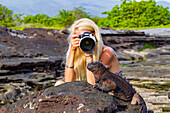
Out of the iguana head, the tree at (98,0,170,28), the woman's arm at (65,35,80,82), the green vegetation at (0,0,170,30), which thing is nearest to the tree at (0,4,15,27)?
the green vegetation at (0,0,170,30)

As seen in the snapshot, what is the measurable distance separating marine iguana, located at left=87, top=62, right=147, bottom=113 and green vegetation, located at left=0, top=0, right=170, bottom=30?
79.8 feet

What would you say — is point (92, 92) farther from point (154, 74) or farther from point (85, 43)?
point (154, 74)

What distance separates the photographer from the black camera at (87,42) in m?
2.59

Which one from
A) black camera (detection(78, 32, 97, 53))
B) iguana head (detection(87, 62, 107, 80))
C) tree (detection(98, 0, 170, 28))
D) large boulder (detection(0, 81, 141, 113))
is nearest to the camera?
large boulder (detection(0, 81, 141, 113))

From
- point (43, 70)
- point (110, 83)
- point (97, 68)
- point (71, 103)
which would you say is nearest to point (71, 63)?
point (97, 68)

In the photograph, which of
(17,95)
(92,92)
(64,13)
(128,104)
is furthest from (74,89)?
(64,13)

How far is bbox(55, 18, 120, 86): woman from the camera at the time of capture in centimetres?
281

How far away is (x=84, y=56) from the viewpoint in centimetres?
296

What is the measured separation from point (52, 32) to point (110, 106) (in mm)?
13770

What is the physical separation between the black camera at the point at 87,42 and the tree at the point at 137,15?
2640 centimetres

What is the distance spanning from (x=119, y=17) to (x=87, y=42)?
28580 millimetres

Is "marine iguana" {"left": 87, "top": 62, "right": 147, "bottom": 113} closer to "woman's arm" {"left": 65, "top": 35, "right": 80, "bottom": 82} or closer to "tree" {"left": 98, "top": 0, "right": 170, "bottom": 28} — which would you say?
"woman's arm" {"left": 65, "top": 35, "right": 80, "bottom": 82}

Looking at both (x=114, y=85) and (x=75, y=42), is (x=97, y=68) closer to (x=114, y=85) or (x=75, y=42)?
(x=114, y=85)

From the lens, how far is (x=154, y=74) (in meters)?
7.63
